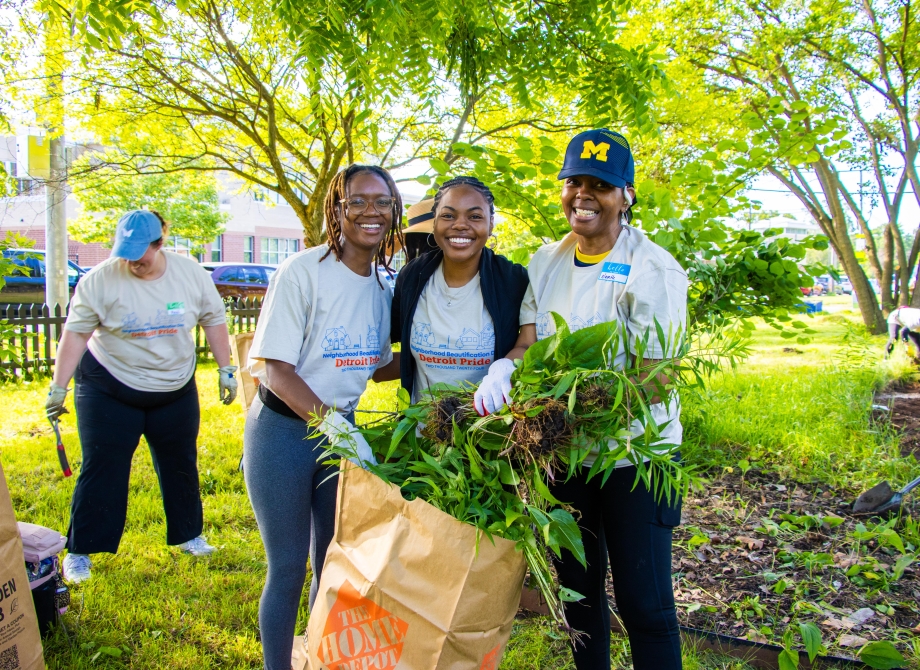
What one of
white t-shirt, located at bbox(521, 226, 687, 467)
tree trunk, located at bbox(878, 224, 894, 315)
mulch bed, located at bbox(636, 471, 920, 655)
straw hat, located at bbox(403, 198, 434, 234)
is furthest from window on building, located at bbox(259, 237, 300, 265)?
white t-shirt, located at bbox(521, 226, 687, 467)

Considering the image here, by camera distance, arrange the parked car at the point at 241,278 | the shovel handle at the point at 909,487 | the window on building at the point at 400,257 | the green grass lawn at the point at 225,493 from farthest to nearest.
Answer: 1. the parked car at the point at 241,278
2. the shovel handle at the point at 909,487
3. the window on building at the point at 400,257
4. the green grass lawn at the point at 225,493

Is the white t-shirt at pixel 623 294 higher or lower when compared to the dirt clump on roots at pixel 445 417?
higher

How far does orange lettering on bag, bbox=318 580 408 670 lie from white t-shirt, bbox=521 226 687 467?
733mm

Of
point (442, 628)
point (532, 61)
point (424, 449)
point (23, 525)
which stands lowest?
point (23, 525)

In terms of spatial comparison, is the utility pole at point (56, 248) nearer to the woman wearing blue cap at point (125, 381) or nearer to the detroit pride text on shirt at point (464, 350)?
the woman wearing blue cap at point (125, 381)

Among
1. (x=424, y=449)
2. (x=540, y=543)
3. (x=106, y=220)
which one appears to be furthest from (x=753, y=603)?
(x=106, y=220)

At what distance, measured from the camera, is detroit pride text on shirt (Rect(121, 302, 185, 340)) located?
3119 millimetres

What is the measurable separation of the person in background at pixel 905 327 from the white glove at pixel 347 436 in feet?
22.5

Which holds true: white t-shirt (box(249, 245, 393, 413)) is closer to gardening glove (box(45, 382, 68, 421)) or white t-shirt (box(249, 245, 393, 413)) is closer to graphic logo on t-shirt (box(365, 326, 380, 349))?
graphic logo on t-shirt (box(365, 326, 380, 349))

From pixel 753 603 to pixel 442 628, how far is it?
1.93 m

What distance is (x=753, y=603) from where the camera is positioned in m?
2.77

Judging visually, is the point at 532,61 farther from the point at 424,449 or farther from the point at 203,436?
the point at 203,436

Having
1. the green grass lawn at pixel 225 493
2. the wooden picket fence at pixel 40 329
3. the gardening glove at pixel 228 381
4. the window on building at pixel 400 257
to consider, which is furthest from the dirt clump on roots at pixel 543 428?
the wooden picket fence at pixel 40 329

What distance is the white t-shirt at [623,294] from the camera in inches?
66.5
